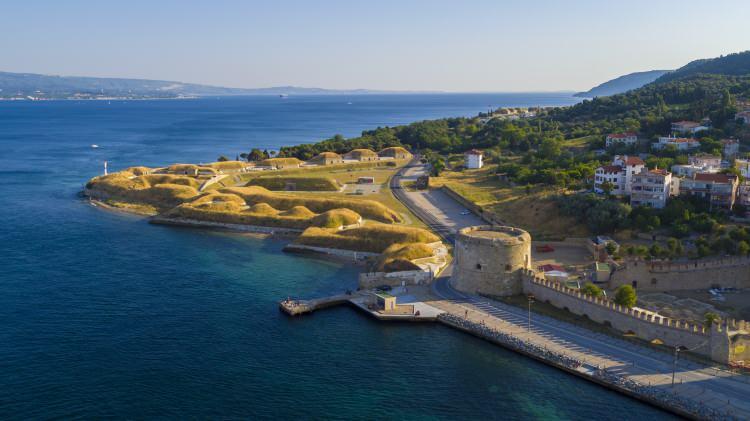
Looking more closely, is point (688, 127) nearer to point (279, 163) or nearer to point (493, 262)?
point (493, 262)

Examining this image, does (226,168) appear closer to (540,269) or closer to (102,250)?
(102,250)

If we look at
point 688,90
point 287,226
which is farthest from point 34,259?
point 688,90

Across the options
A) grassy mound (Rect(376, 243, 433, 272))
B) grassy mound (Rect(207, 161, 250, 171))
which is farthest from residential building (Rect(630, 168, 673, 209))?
grassy mound (Rect(207, 161, 250, 171))

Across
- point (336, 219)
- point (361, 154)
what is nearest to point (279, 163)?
point (361, 154)

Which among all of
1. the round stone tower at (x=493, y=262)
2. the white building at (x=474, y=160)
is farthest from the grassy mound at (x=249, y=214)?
the white building at (x=474, y=160)

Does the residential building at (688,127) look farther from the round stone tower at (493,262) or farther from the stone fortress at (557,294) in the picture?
the round stone tower at (493,262)

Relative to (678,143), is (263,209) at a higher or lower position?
lower

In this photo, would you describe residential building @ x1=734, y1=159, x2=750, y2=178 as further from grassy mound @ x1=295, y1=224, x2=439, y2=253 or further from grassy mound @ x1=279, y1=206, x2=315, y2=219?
grassy mound @ x1=279, y1=206, x2=315, y2=219
